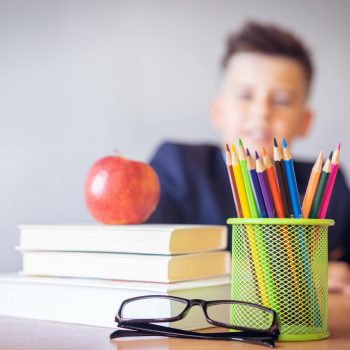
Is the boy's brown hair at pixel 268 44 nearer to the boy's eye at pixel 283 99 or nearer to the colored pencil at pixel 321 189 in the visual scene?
the boy's eye at pixel 283 99

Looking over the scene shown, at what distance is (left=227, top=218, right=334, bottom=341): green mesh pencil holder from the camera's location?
1.94 feet

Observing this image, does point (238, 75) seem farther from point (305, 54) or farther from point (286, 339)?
point (286, 339)

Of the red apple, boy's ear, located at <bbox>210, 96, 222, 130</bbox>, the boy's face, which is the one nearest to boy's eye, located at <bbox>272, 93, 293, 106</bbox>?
the boy's face

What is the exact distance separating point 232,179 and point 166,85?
95 centimetres

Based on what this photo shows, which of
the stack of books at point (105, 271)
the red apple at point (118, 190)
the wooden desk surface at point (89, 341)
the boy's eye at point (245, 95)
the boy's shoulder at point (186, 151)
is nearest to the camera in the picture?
the wooden desk surface at point (89, 341)

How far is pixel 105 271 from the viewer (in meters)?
0.71

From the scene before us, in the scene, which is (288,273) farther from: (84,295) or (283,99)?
(283,99)

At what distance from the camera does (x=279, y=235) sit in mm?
594

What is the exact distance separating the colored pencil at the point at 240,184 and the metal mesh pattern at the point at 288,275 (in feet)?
0.05

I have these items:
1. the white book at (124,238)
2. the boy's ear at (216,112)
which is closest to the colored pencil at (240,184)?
the white book at (124,238)

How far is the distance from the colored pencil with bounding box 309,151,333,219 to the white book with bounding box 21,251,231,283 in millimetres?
164

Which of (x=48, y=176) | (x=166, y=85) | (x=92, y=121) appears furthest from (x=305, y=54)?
(x=48, y=176)

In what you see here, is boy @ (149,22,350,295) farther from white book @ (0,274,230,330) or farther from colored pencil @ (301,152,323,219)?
colored pencil @ (301,152,323,219)

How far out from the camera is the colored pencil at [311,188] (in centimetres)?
61
